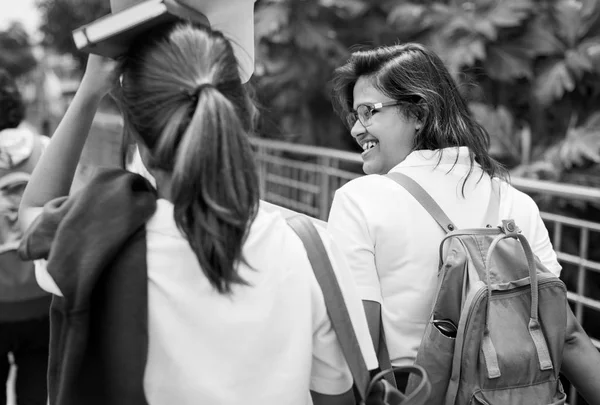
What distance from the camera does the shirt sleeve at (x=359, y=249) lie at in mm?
1682

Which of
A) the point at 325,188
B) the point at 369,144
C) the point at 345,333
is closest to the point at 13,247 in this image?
the point at 369,144

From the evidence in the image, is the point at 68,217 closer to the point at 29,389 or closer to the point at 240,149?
the point at 240,149

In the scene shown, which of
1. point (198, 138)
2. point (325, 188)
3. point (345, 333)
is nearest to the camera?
point (198, 138)

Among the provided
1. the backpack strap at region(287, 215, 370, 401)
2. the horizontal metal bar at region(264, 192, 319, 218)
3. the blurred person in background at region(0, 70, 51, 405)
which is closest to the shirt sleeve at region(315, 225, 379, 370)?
the backpack strap at region(287, 215, 370, 401)

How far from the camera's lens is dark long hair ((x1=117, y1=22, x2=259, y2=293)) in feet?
3.84

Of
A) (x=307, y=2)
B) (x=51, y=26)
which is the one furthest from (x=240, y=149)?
(x=51, y=26)

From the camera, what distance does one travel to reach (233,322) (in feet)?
4.00

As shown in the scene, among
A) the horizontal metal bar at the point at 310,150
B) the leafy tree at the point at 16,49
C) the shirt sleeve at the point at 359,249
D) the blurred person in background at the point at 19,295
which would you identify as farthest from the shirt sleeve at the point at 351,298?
the leafy tree at the point at 16,49

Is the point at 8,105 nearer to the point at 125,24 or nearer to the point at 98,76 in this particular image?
the point at 98,76

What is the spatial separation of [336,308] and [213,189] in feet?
1.13

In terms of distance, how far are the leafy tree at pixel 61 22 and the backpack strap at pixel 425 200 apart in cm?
1125

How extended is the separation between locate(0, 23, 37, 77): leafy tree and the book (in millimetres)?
16152

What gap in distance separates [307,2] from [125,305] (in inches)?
204

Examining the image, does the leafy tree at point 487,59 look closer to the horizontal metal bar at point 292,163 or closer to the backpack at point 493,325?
the horizontal metal bar at point 292,163
